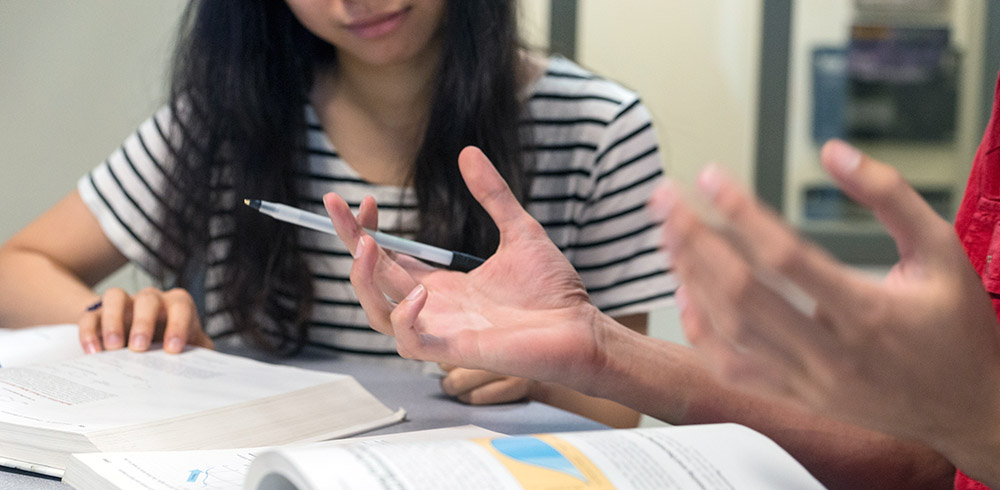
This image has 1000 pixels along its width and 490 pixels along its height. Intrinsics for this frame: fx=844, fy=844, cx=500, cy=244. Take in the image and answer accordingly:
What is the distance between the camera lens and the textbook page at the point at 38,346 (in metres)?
0.84

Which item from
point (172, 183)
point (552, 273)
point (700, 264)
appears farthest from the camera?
→ point (172, 183)

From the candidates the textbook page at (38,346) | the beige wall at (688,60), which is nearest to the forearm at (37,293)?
the textbook page at (38,346)

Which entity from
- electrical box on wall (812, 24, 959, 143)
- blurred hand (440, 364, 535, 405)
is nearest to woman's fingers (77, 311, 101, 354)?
blurred hand (440, 364, 535, 405)

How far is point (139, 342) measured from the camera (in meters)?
0.86

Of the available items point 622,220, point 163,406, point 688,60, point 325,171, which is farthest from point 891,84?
point 163,406

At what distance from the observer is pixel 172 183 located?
1.15 m

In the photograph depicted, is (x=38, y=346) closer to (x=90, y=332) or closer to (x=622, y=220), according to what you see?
(x=90, y=332)

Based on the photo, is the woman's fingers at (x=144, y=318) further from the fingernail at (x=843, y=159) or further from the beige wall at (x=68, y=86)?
the beige wall at (x=68, y=86)

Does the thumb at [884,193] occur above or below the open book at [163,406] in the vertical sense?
above

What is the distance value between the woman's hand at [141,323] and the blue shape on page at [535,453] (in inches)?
20.8

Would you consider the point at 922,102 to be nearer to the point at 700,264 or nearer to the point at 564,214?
the point at 564,214

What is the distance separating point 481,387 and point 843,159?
0.51m

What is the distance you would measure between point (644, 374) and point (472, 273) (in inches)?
6.1

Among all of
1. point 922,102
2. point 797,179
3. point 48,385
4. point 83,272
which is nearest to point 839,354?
point 48,385
